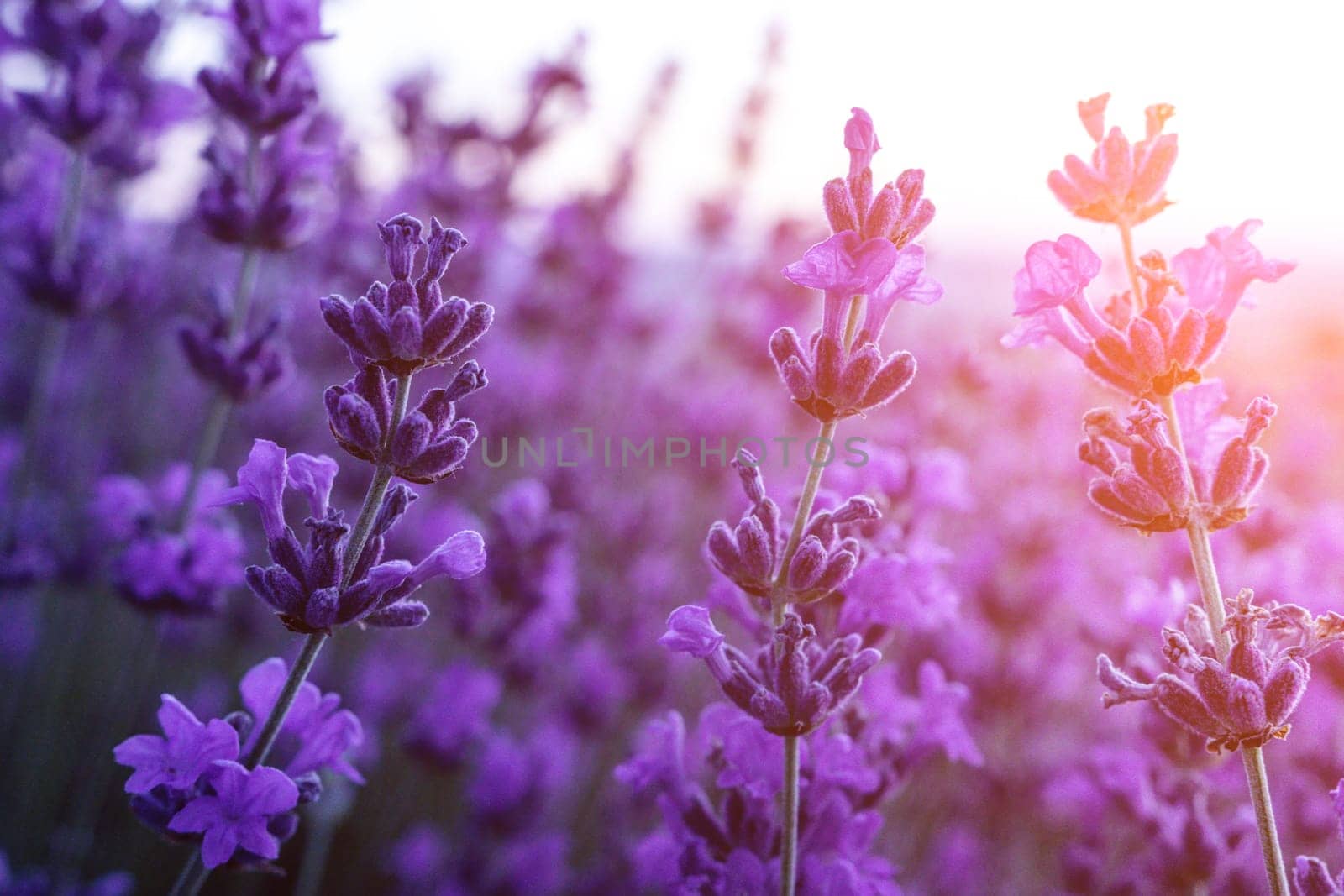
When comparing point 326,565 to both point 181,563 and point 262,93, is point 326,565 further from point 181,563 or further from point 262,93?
point 262,93

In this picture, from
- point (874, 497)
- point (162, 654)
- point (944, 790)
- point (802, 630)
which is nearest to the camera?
point (802, 630)

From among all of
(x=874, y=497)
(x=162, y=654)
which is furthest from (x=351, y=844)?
(x=874, y=497)

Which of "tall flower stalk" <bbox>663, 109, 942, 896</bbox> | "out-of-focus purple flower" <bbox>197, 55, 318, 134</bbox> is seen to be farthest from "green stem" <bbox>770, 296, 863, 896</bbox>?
"out-of-focus purple flower" <bbox>197, 55, 318, 134</bbox>

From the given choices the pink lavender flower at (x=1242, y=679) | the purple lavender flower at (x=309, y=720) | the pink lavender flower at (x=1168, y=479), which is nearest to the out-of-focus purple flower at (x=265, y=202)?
the purple lavender flower at (x=309, y=720)

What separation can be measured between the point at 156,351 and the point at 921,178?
6009 millimetres

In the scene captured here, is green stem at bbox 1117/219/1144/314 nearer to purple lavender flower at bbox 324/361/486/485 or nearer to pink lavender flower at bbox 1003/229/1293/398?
pink lavender flower at bbox 1003/229/1293/398

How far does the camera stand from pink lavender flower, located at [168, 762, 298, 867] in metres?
1.32

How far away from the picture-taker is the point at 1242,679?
1.26 meters

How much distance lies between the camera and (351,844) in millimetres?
4043

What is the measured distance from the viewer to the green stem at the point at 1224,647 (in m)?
Result: 1.22

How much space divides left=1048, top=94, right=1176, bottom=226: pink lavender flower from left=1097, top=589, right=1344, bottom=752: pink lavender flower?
64 cm

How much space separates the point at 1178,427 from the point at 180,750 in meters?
1.61

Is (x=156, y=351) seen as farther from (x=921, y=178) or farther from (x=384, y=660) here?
(x=921, y=178)

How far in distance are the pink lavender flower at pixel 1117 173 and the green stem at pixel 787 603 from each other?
42 centimetres
